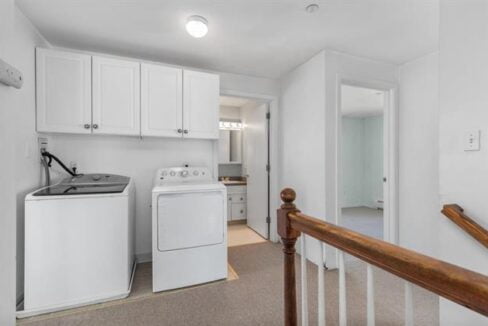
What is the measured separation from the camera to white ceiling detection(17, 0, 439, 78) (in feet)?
5.71

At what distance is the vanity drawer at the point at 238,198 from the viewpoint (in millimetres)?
4141

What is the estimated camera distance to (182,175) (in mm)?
2625

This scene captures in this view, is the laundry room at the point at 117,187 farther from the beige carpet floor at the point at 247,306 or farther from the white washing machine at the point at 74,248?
the beige carpet floor at the point at 247,306

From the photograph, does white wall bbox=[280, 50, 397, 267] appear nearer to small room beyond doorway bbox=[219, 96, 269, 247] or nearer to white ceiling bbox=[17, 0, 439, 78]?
white ceiling bbox=[17, 0, 439, 78]

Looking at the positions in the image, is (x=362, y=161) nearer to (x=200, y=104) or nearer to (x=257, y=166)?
(x=257, y=166)

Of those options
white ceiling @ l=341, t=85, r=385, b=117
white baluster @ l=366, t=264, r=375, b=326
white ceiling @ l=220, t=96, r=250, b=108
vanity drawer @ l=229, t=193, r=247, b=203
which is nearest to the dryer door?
white baluster @ l=366, t=264, r=375, b=326

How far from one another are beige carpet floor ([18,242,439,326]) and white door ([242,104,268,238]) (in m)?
1.30

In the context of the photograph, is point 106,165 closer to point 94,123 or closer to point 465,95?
point 94,123

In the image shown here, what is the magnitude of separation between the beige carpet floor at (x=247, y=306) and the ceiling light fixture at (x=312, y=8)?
2.29 meters

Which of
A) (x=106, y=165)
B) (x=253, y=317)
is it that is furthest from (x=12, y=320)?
(x=106, y=165)

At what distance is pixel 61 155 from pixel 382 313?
10.5 ft

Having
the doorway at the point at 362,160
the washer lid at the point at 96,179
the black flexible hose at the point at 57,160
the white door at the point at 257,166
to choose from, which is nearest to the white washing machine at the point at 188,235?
the washer lid at the point at 96,179

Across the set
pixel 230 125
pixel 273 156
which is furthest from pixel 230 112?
pixel 273 156

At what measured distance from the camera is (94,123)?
7.19ft
